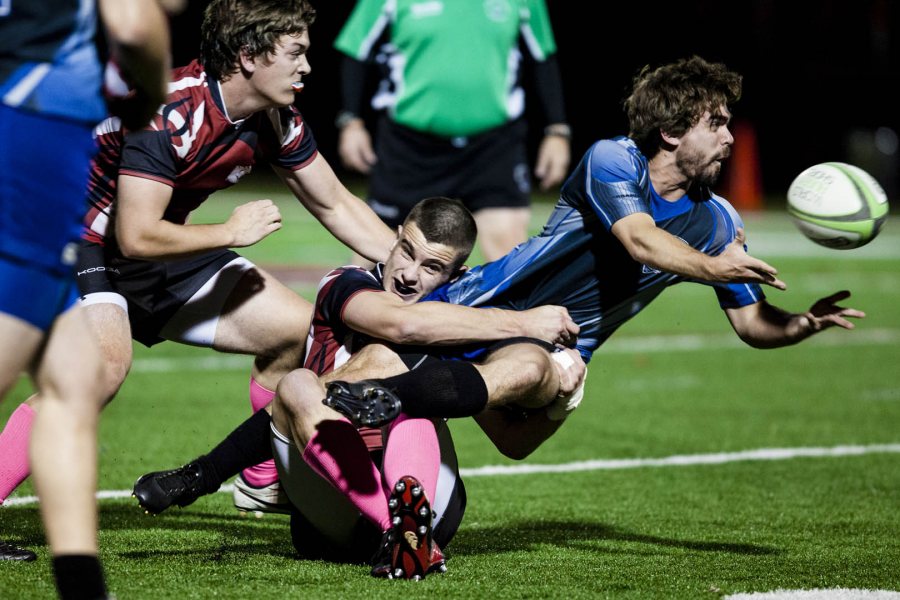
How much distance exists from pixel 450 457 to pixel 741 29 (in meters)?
30.5

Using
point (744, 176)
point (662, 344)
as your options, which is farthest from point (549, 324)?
point (744, 176)

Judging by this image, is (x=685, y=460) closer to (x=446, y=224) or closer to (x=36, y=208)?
(x=446, y=224)

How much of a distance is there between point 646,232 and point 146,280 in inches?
72.2

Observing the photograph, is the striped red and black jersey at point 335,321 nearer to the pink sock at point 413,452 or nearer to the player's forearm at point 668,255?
the pink sock at point 413,452

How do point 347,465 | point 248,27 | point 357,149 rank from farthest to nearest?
point 357,149 < point 248,27 < point 347,465

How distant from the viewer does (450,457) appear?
4.25 metres

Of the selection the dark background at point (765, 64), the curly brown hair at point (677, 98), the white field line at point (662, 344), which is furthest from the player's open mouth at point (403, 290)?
the dark background at point (765, 64)

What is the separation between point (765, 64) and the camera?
1303 inches

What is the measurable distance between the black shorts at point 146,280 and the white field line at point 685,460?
1160 millimetres

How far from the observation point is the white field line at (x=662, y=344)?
31.0 feet

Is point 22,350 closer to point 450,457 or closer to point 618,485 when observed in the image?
point 450,457

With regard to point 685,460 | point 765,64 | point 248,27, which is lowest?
point 765,64

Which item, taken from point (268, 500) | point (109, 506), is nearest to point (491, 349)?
point (268, 500)

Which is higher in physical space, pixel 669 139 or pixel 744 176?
pixel 669 139
